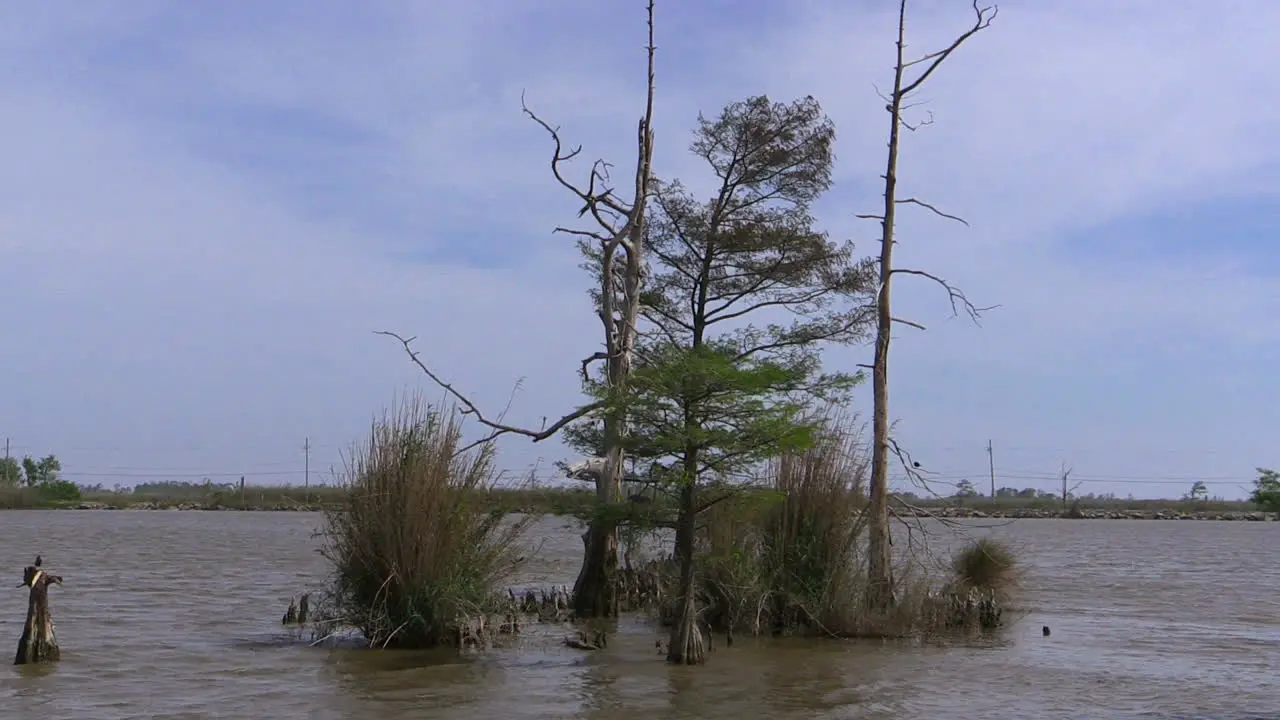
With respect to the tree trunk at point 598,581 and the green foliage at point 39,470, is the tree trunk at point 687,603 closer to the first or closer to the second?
the tree trunk at point 598,581

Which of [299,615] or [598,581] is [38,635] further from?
[598,581]

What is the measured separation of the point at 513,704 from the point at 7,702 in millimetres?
4019

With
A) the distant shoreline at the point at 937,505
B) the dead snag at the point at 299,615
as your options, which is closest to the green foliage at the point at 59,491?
the distant shoreline at the point at 937,505

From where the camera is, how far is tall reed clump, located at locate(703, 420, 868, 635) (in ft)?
47.3

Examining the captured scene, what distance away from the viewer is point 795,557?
47.5 ft

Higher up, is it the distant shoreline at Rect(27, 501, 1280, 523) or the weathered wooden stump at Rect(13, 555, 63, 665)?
the distant shoreline at Rect(27, 501, 1280, 523)

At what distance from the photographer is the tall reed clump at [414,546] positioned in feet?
42.3

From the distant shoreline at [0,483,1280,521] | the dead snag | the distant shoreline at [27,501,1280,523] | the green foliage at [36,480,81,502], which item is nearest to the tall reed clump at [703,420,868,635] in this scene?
the dead snag

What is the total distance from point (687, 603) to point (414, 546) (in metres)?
2.80

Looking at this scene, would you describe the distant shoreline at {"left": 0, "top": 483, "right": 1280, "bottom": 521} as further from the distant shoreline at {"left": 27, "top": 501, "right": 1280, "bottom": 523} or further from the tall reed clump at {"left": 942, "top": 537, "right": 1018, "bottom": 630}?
the tall reed clump at {"left": 942, "top": 537, "right": 1018, "bottom": 630}

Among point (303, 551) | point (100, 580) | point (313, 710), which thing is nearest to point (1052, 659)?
point (313, 710)

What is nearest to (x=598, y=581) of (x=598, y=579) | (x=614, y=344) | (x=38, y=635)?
(x=598, y=579)

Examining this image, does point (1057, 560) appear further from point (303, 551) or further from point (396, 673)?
point (396, 673)

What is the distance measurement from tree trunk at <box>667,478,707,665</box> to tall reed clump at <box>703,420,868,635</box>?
5.65 ft
